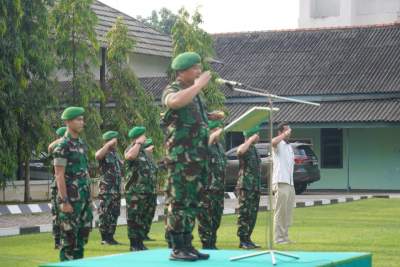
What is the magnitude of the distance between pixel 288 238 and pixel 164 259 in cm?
764

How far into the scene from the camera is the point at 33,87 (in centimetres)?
2514

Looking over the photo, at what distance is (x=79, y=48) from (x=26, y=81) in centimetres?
246

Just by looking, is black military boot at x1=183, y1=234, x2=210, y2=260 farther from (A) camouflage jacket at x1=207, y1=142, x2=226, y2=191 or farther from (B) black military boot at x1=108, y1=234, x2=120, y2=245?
(B) black military boot at x1=108, y1=234, x2=120, y2=245

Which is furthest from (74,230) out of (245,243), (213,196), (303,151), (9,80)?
(303,151)

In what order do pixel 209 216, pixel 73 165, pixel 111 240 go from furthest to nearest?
pixel 111 240 → pixel 209 216 → pixel 73 165

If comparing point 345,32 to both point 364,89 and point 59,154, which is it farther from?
point 59,154

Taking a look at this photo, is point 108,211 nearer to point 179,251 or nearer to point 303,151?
point 179,251

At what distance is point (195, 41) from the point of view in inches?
1189

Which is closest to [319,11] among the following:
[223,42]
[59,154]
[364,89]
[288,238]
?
[223,42]

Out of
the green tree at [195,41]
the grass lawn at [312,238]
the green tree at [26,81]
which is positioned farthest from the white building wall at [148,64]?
the grass lawn at [312,238]

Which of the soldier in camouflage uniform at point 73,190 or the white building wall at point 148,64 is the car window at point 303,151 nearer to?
the white building wall at point 148,64

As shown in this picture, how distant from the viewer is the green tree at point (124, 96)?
2777cm

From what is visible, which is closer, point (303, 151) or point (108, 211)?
point (108, 211)

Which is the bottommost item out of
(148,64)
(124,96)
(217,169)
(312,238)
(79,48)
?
(312,238)
